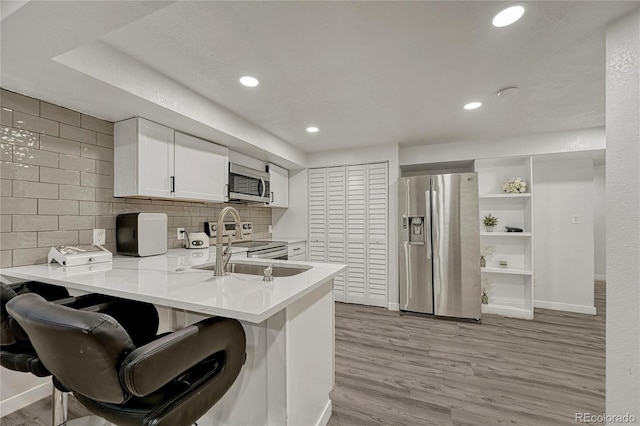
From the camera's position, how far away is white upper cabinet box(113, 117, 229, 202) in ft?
7.00

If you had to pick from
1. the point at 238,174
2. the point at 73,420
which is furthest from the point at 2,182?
the point at 238,174

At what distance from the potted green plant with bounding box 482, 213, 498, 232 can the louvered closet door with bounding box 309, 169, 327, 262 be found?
85.6 inches

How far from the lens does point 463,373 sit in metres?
2.11

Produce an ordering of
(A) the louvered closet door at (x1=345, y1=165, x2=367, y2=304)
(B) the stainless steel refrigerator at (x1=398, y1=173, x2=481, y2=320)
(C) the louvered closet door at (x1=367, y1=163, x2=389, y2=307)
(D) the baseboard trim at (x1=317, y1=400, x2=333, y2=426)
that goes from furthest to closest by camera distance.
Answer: (A) the louvered closet door at (x1=345, y1=165, x2=367, y2=304)
(C) the louvered closet door at (x1=367, y1=163, x2=389, y2=307)
(B) the stainless steel refrigerator at (x1=398, y1=173, x2=481, y2=320)
(D) the baseboard trim at (x1=317, y1=400, x2=333, y2=426)

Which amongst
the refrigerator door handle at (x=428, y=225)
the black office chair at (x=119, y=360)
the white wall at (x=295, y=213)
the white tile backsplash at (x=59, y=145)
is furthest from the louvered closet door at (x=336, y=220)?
the black office chair at (x=119, y=360)

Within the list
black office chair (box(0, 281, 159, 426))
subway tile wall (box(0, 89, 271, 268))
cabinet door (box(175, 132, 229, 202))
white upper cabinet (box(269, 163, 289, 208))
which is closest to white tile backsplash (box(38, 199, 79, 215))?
subway tile wall (box(0, 89, 271, 268))

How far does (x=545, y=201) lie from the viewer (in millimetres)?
3742

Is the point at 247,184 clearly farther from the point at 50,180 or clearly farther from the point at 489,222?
the point at 489,222

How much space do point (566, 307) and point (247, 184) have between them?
4431 mm

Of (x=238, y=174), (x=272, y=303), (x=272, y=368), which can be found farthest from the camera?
(x=238, y=174)

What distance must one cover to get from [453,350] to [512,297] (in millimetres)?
1645

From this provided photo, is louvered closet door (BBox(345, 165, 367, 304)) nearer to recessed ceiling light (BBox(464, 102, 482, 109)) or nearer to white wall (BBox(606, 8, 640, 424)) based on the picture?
recessed ceiling light (BBox(464, 102, 482, 109))

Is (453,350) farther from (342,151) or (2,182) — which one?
(2,182)

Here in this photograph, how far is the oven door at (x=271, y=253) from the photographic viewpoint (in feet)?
9.44
